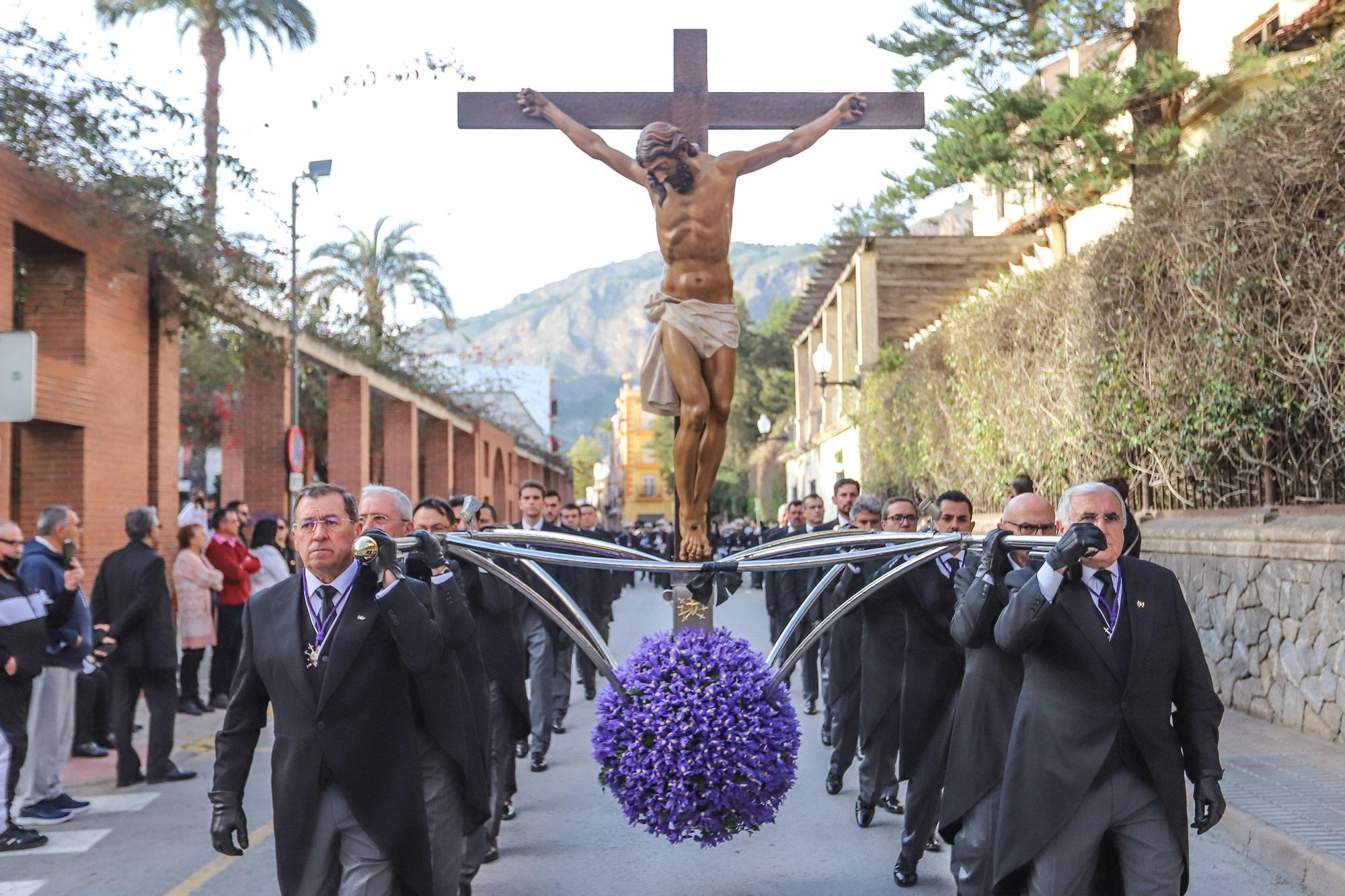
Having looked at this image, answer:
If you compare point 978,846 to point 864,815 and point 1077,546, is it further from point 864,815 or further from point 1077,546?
point 864,815

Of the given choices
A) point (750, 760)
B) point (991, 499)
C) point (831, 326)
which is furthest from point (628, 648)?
point (831, 326)

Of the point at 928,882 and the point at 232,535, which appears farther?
the point at 232,535

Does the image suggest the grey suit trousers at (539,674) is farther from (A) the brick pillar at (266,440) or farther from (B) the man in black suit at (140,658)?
(A) the brick pillar at (266,440)

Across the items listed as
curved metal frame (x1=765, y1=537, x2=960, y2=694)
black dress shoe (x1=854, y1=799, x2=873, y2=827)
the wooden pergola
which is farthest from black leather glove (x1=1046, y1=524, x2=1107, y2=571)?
the wooden pergola

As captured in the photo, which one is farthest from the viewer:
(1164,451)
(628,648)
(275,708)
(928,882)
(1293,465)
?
(628,648)

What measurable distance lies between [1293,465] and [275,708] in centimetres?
893

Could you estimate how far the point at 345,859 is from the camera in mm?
4219

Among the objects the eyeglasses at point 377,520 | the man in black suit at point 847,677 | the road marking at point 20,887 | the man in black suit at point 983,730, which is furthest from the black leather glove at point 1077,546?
the road marking at point 20,887

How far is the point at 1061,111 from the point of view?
46.7 feet

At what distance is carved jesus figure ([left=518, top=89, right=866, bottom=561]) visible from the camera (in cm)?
579

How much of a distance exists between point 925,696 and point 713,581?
1.89 m

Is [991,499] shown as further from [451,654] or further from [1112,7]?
[451,654]

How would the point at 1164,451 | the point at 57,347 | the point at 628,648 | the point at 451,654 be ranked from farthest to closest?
1. the point at 628,648
2. the point at 57,347
3. the point at 1164,451
4. the point at 451,654

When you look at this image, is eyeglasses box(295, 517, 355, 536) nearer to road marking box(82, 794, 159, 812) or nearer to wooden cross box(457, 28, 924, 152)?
wooden cross box(457, 28, 924, 152)
